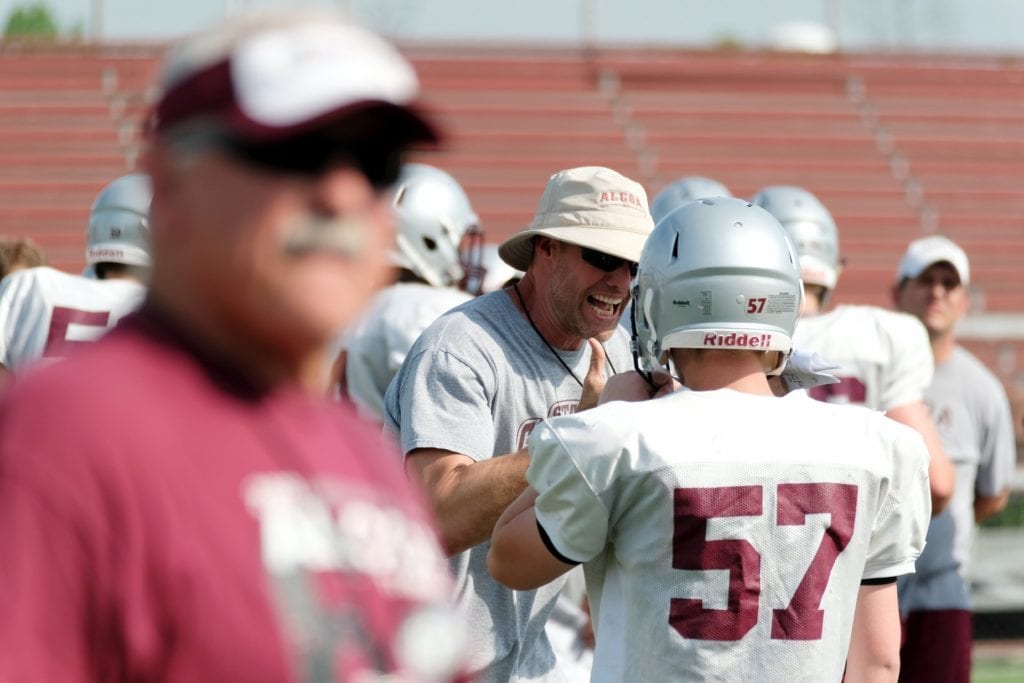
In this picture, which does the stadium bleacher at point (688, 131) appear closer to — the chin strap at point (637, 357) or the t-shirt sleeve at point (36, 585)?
the chin strap at point (637, 357)

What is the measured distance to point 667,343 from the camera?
9.44ft

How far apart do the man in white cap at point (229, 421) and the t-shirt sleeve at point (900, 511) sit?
1.68m

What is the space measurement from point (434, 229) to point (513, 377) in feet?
6.89

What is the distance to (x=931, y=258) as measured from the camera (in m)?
6.27

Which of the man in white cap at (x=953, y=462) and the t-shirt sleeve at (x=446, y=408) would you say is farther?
the man in white cap at (x=953, y=462)

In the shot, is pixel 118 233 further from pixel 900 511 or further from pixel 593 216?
pixel 900 511

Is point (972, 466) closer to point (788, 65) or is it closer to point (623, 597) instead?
point (623, 597)

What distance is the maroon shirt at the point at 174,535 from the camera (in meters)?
1.20

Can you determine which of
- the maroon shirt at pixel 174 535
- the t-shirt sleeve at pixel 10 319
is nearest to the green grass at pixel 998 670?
the t-shirt sleeve at pixel 10 319

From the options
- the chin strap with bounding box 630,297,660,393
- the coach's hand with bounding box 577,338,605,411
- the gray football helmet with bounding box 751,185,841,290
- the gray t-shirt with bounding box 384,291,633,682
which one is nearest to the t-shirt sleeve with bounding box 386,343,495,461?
the gray t-shirt with bounding box 384,291,633,682

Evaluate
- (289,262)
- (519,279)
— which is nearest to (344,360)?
(519,279)

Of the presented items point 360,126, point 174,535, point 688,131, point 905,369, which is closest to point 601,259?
point 905,369

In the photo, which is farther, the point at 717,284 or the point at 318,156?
the point at 717,284

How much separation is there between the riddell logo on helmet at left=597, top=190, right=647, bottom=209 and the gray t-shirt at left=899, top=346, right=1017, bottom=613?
2.55 m
